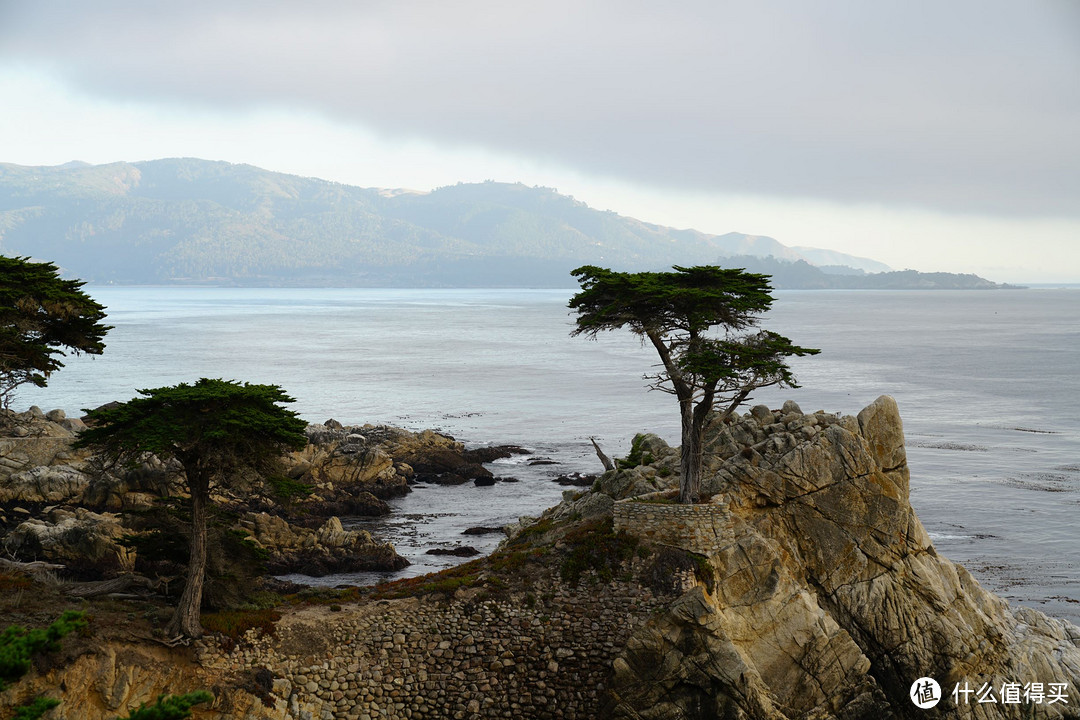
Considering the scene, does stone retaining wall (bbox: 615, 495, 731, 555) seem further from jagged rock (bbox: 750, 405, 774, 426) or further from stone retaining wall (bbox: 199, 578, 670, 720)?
jagged rock (bbox: 750, 405, 774, 426)

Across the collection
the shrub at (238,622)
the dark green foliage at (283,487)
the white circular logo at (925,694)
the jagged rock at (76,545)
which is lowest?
the white circular logo at (925,694)

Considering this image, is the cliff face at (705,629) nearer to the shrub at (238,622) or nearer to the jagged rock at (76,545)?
the shrub at (238,622)

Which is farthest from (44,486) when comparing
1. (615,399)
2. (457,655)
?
(615,399)

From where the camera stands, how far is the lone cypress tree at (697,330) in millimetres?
24922

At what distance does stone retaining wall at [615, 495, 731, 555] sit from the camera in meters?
24.1

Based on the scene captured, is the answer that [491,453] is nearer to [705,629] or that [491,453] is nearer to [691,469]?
[691,469]

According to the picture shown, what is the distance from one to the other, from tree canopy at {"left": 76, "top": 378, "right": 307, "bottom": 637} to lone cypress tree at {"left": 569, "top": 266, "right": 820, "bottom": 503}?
398 inches

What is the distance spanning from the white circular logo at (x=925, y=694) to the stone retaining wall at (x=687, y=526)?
20.0 feet

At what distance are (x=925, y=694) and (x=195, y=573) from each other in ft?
61.4

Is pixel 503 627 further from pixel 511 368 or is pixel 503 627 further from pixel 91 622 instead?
pixel 511 368

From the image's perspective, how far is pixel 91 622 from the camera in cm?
1967

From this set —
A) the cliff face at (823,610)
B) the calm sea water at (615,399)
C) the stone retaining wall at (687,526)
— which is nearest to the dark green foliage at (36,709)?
the cliff face at (823,610)

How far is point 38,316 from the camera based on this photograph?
23.3 metres

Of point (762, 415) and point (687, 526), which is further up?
point (762, 415)
